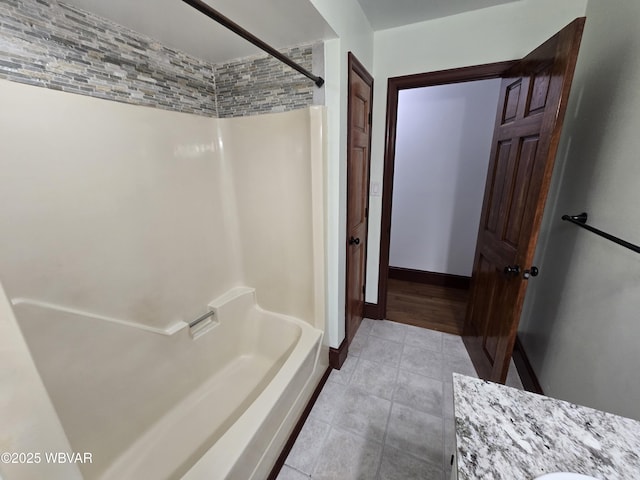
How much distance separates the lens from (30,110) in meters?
0.96

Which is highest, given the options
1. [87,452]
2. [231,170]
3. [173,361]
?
[231,170]

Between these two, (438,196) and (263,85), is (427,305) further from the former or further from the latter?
(263,85)

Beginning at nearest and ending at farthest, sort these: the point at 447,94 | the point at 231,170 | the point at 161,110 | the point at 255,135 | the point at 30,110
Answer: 1. the point at 30,110
2. the point at 161,110
3. the point at 255,135
4. the point at 231,170
5. the point at 447,94

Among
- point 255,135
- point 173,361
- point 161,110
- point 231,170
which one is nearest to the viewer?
point 161,110

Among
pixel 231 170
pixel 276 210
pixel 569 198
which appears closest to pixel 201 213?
pixel 231 170

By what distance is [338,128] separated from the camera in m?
1.47

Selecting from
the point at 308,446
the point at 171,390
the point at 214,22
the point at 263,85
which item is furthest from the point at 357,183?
the point at 171,390

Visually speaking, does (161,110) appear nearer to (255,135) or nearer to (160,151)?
(160,151)

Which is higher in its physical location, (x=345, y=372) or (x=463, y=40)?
(x=463, y=40)

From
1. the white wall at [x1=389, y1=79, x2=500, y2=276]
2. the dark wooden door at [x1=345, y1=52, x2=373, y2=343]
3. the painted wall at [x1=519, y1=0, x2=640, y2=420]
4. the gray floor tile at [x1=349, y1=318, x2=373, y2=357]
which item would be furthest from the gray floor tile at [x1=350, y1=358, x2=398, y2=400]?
the white wall at [x1=389, y1=79, x2=500, y2=276]

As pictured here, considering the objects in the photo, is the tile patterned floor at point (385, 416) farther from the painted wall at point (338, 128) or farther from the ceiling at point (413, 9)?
the ceiling at point (413, 9)

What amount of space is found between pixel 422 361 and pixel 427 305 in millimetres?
880

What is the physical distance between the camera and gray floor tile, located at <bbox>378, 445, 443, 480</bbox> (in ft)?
4.02

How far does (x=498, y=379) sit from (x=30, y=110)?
2.49 meters
